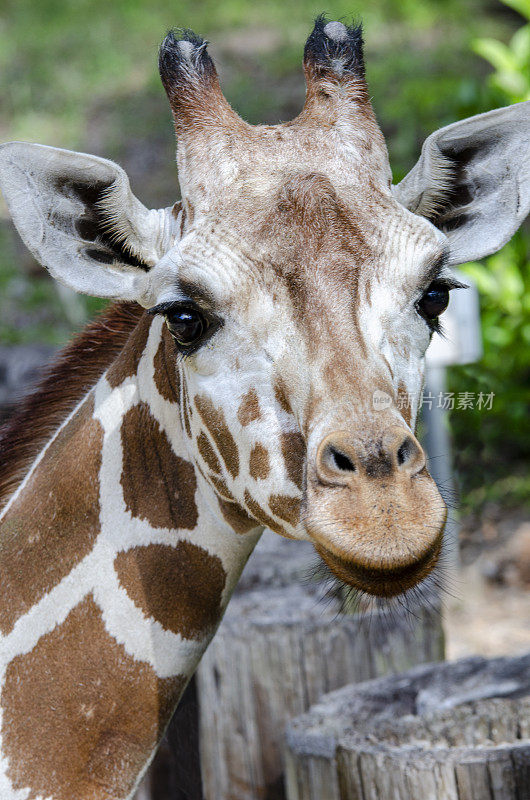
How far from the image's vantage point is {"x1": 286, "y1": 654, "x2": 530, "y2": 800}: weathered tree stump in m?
3.24

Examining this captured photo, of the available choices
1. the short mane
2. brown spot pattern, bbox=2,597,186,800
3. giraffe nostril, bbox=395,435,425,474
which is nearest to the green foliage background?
the short mane

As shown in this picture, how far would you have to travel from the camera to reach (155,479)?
9.98 feet

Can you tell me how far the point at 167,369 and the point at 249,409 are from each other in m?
0.50

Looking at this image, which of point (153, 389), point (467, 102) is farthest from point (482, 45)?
point (153, 389)

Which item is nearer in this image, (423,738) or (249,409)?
(249,409)

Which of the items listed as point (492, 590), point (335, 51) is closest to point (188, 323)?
point (335, 51)

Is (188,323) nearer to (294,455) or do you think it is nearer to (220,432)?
(220,432)

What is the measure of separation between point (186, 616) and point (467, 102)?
7.05 m

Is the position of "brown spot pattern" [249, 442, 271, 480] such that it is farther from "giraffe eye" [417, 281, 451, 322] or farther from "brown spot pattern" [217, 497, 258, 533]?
"giraffe eye" [417, 281, 451, 322]

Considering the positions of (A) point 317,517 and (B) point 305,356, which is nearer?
(A) point 317,517

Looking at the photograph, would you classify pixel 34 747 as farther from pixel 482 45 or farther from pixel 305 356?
pixel 482 45

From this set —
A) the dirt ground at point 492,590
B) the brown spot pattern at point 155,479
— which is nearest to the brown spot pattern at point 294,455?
the brown spot pattern at point 155,479

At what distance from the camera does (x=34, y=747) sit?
2834 mm

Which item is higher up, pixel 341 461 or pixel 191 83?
pixel 191 83
